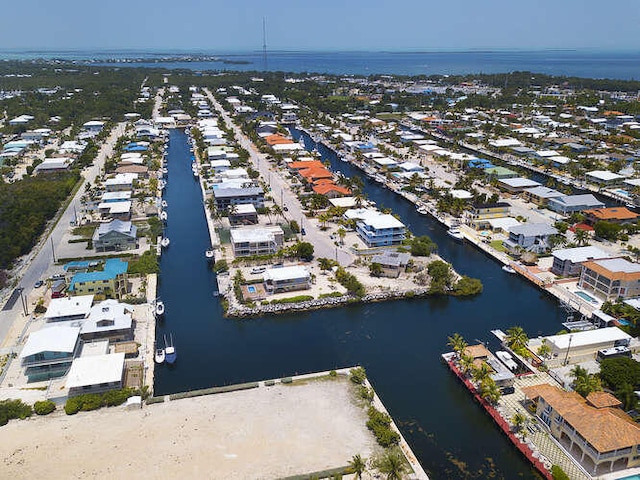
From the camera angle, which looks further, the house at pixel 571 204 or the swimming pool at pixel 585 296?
the house at pixel 571 204

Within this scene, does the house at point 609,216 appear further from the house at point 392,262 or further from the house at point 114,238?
the house at point 114,238

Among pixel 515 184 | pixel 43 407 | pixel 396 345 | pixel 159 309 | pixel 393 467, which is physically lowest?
pixel 396 345

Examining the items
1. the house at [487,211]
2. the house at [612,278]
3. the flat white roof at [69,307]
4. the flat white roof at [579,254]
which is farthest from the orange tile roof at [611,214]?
the flat white roof at [69,307]

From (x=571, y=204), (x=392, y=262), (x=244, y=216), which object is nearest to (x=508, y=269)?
(x=392, y=262)

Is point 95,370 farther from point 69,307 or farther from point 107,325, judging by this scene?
point 69,307

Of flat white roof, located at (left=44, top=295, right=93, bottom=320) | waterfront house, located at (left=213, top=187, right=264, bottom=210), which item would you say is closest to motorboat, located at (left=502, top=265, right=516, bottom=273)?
waterfront house, located at (left=213, top=187, right=264, bottom=210)

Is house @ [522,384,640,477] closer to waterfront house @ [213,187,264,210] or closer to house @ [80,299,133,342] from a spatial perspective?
house @ [80,299,133,342]

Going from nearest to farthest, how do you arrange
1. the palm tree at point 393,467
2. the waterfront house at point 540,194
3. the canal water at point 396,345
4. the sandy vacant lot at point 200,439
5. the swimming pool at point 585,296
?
the palm tree at point 393,467 → the sandy vacant lot at point 200,439 → the canal water at point 396,345 → the swimming pool at point 585,296 → the waterfront house at point 540,194

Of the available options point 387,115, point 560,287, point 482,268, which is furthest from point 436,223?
point 387,115
